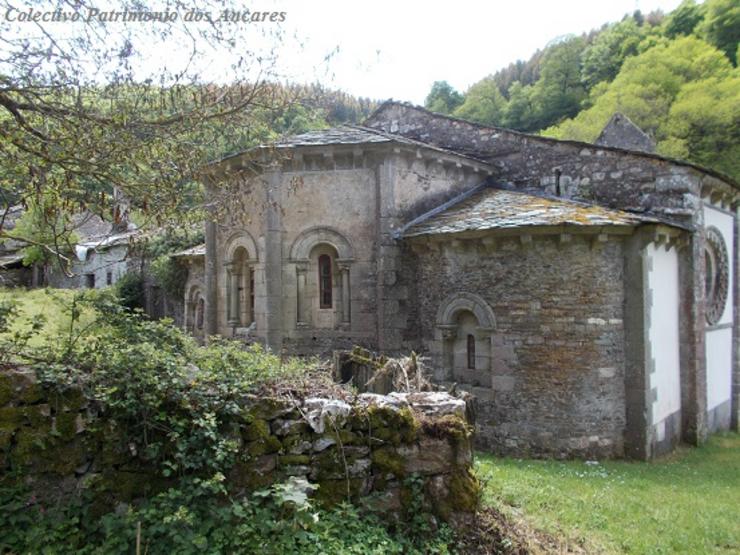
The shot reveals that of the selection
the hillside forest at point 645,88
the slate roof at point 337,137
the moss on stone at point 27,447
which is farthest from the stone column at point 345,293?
the hillside forest at point 645,88

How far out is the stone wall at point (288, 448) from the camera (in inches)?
141

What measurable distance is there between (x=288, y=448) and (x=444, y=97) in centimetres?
5282

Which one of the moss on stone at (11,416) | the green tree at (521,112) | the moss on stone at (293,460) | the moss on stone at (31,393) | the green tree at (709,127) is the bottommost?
the moss on stone at (293,460)

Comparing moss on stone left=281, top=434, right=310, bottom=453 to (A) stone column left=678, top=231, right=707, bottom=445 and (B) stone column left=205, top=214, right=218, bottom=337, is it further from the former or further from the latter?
(A) stone column left=678, top=231, right=707, bottom=445

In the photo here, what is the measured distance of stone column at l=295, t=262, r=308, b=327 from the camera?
1084 cm

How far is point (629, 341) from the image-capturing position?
929cm

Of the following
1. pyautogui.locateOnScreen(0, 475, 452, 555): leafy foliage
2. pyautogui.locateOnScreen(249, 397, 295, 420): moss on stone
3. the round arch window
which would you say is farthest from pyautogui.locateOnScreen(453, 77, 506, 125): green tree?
pyautogui.locateOnScreen(0, 475, 452, 555): leafy foliage

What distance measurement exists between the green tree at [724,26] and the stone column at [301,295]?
1395 inches

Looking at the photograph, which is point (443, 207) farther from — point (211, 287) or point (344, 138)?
point (211, 287)

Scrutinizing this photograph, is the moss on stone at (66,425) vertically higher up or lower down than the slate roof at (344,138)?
lower down

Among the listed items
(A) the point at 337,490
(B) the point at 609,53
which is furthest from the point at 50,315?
(B) the point at 609,53

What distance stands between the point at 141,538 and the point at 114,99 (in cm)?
370

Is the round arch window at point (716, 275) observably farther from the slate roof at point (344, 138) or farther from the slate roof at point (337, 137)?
the slate roof at point (337, 137)

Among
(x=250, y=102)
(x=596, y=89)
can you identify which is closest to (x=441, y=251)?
(x=250, y=102)
